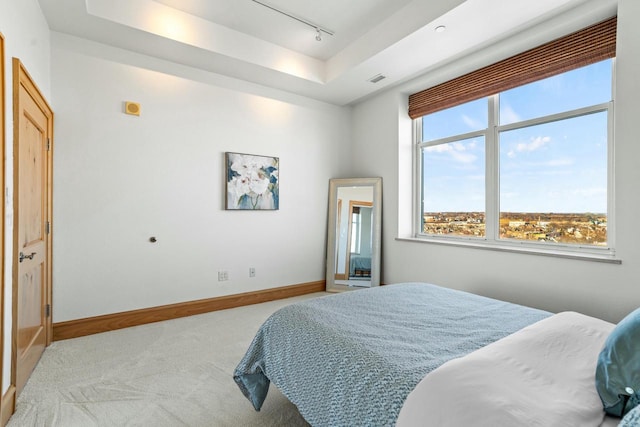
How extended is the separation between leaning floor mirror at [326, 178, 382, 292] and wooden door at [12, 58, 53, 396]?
3.06 m

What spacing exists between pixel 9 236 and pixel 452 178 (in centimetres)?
380

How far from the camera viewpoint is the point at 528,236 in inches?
117

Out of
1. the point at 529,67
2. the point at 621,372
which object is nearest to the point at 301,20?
the point at 529,67

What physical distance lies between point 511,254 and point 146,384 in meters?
3.04

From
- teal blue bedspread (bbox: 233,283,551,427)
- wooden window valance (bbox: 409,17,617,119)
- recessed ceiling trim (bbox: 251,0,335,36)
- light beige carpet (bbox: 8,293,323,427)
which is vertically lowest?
light beige carpet (bbox: 8,293,323,427)

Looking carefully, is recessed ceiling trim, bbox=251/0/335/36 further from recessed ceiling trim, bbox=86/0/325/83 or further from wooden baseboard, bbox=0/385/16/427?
wooden baseboard, bbox=0/385/16/427

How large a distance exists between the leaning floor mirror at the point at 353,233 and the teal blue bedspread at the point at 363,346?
6.89ft

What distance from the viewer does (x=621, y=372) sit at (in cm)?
88

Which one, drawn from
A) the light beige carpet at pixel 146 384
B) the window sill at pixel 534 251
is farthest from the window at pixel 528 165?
the light beige carpet at pixel 146 384

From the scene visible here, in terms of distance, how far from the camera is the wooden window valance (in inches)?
95.3

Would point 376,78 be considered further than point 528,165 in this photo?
Yes

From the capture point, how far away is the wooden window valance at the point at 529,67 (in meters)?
2.42

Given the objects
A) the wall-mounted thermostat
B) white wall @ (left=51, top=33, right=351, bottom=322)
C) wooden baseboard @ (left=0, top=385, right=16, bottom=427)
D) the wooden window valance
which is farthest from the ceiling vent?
wooden baseboard @ (left=0, top=385, right=16, bottom=427)

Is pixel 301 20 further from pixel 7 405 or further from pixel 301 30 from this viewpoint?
pixel 7 405
